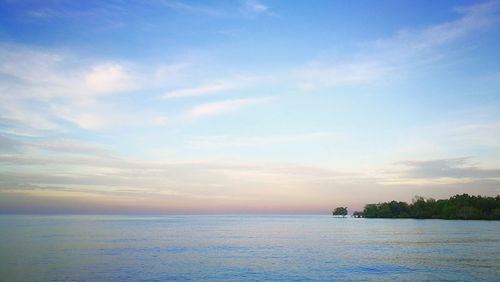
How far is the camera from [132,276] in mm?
49844

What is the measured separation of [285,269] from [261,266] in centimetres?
431

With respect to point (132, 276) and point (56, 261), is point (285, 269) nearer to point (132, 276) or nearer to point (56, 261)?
point (132, 276)

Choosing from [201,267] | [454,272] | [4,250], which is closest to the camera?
[454,272]

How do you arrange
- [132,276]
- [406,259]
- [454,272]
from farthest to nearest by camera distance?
1. [406,259]
2. [454,272]
3. [132,276]

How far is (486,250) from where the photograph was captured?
3051 inches

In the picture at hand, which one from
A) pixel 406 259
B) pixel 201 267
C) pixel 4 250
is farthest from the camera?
pixel 4 250

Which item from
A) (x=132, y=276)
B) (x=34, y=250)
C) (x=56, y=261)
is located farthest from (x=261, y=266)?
(x=34, y=250)

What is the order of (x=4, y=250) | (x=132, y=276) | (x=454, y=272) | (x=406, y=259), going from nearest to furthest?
1. (x=132, y=276)
2. (x=454, y=272)
3. (x=406, y=259)
4. (x=4, y=250)

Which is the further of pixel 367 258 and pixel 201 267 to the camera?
pixel 367 258

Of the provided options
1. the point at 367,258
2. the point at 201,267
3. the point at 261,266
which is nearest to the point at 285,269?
the point at 261,266

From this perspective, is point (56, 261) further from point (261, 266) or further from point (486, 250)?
point (486, 250)

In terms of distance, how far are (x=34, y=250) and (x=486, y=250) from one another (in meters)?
82.9

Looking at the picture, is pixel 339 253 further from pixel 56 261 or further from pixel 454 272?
pixel 56 261

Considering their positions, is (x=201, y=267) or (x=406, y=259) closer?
(x=201, y=267)
